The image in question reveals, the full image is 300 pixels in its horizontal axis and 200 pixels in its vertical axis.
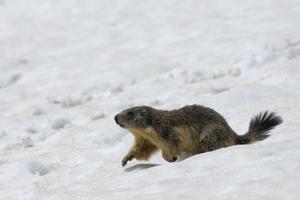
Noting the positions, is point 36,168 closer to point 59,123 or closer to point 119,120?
point 119,120

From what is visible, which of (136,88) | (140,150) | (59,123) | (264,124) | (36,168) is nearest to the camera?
(140,150)

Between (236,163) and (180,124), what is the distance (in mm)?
1272

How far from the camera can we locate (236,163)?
6.52 metres

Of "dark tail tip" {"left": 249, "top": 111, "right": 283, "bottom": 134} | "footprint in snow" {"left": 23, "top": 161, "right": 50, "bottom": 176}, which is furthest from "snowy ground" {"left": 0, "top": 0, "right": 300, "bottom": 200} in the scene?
"dark tail tip" {"left": 249, "top": 111, "right": 283, "bottom": 134}

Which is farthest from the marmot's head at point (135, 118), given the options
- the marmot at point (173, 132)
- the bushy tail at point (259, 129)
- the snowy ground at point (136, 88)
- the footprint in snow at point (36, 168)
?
the footprint in snow at point (36, 168)

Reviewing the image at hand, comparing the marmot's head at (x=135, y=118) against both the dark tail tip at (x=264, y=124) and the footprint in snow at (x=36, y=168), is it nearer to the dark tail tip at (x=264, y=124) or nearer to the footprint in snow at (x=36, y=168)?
the dark tail tip at (x=264, y=124)

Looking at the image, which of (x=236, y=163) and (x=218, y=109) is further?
(x=218, y=109)

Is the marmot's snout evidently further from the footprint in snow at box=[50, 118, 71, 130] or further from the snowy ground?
the footprint in snow at box=[50, 118, 71, 130]

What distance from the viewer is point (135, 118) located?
7598mm

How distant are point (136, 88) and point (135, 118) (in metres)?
6.36

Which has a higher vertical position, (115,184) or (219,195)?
(219,195)

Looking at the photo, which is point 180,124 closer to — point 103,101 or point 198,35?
point 103,101

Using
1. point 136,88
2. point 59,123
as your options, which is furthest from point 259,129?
point 136,88

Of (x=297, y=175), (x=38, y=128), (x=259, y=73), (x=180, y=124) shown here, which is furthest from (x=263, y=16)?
(x=297, y=175)
